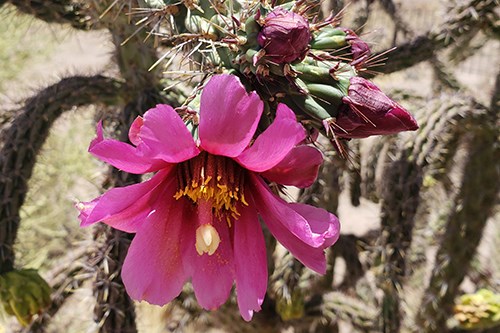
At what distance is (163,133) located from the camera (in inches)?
32.8

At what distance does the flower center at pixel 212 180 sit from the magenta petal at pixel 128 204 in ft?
0.09

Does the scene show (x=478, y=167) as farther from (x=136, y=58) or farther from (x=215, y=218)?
(x=215, y=218)

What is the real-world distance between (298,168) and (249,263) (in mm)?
151

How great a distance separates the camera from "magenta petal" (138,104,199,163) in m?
0.83

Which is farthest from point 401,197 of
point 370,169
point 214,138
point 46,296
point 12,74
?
point 12,74

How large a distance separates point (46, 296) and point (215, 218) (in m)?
0.63

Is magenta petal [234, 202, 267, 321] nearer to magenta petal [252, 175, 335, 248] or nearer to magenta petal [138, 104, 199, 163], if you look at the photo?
magenta petal [252, 175, 335, 248]

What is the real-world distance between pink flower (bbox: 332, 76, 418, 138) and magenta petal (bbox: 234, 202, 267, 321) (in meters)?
0.18

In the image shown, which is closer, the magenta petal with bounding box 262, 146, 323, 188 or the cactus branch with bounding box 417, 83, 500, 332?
the magenta petal with bounding box 262, 146, 323, 188

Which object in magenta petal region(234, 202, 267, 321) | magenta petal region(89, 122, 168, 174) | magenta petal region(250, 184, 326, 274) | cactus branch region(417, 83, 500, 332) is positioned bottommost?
cactus branch region(417, 83, 500, 332)

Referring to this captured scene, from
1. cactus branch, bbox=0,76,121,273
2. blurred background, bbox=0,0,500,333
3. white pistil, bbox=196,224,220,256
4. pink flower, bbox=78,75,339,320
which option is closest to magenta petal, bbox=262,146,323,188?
pink flower, bbox=78,75,339,320

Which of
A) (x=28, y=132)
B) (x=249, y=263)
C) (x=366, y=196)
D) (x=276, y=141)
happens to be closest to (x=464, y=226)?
(x=366, y=196)

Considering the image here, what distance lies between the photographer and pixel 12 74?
500cm

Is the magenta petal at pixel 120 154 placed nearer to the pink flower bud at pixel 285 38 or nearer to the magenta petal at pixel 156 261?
the magenta petal at pixel 156 261
